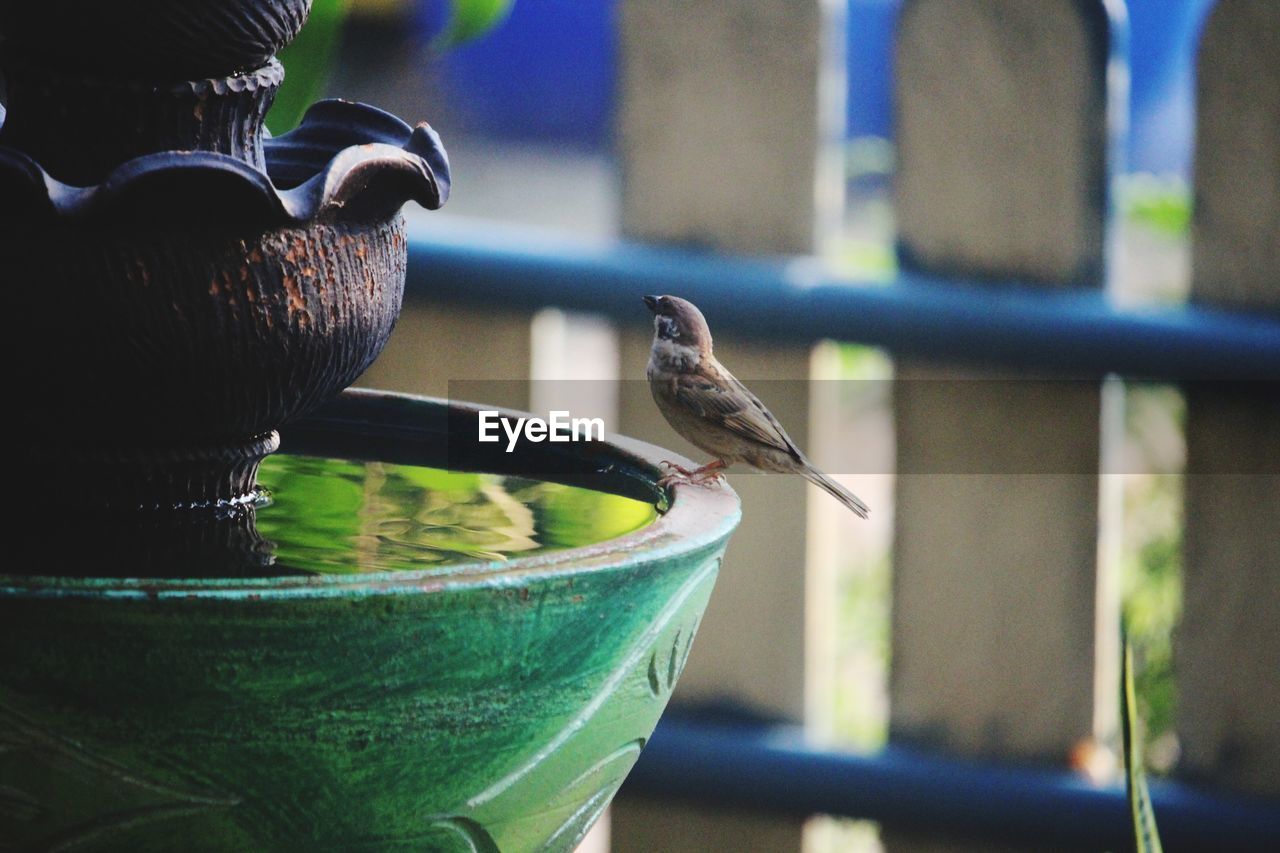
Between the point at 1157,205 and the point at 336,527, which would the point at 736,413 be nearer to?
the point at 336,527

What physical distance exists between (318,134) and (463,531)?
1.51ft

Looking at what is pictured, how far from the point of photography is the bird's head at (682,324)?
95.1 inches

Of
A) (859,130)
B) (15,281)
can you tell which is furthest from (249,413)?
(859,130)

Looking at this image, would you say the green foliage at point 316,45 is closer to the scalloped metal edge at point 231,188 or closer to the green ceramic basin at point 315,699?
the scalloped metal edge at point 231,188

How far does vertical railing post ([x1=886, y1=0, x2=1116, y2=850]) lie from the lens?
9.34 ft

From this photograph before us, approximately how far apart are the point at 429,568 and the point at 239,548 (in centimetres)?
18

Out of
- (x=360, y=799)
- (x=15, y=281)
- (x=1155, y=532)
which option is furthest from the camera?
(x=1155, y=532)

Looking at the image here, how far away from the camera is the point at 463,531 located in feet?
5.49

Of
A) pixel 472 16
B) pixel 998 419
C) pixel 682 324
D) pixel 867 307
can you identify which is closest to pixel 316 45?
pixel 472 16

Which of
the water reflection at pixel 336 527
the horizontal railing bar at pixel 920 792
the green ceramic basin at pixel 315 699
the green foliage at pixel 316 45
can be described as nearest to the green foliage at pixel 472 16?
the green foliage at pixel 316 45

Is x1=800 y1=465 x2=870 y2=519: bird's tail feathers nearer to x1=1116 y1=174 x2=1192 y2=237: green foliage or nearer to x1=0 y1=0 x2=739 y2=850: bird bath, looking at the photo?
x1=0 y1=0 x2=739 y2=850: bird bath

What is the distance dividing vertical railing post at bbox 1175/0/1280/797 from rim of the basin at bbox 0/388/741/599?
4.19ft

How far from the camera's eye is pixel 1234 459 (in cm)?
280

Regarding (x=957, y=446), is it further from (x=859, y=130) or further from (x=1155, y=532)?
(x=859, y=130)
